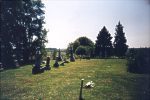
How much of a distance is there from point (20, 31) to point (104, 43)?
124ft

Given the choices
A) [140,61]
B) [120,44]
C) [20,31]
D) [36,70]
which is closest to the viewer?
[36,70]

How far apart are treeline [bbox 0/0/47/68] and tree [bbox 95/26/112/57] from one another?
27.7 m

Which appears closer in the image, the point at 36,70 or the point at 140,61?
the point at 36,70

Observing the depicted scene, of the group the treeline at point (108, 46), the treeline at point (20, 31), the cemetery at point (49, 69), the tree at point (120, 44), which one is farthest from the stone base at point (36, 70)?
the tree at point (120, 44)

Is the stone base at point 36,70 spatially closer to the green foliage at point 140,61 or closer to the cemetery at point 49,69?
the cemetery at point 49,69

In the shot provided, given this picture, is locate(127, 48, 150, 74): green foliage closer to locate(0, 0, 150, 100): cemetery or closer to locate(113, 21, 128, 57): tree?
locate(0, 0, 150, 100): cemetery

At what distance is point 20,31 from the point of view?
1682 inches

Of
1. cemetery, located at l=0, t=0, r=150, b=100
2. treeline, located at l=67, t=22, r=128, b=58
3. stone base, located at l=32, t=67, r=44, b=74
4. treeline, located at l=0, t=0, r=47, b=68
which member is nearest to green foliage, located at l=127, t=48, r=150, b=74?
cemetery, located at l=0, t=0, r=150, b=100

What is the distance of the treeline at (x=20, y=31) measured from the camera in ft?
123

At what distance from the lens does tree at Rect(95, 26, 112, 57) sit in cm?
7528

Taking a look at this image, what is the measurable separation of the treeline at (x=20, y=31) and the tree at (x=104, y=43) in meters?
27.7

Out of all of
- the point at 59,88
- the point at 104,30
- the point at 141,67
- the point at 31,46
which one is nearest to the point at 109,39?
the point at 104,30

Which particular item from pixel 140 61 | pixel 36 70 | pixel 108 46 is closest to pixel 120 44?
pixel 108 46

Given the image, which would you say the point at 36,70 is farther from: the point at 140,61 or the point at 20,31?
the point at 20,31
